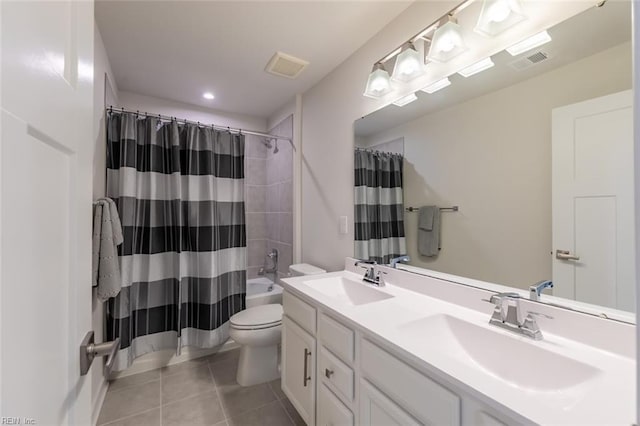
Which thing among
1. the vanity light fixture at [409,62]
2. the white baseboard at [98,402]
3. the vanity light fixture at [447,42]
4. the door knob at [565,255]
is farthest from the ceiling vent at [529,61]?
the white baseboard at [98,402]

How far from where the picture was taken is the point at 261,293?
291 centimetres

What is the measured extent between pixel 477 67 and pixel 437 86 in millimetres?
196

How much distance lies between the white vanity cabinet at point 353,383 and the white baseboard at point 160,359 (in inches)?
43.8

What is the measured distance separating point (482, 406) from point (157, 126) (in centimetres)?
257

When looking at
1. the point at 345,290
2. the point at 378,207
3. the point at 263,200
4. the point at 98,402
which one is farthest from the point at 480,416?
A: the point at 263,200

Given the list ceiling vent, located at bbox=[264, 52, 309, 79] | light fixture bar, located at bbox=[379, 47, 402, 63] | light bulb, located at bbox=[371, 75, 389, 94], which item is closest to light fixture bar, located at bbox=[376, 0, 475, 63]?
light fixture bar, located at bbox=[379, 47, 402, 63]

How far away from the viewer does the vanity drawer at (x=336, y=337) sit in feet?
3.48

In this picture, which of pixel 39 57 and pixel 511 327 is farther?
pixel 511 327

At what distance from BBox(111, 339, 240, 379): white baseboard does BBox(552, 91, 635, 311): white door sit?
2530 millimetres

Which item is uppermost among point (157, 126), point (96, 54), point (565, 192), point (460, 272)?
point (96, 54)

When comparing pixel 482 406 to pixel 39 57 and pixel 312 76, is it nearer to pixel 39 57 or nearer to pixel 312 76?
pixel 39 57

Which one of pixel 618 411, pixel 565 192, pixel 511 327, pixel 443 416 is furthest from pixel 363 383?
pixel 565 192

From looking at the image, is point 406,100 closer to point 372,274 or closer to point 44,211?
point 372,274

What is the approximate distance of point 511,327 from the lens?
3.07ft
